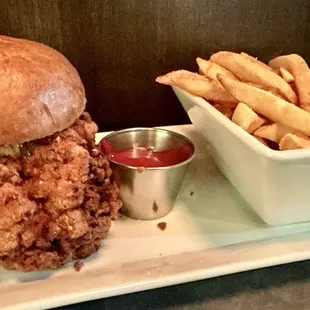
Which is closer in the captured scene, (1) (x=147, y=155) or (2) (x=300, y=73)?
(2) (x=300, y=73)

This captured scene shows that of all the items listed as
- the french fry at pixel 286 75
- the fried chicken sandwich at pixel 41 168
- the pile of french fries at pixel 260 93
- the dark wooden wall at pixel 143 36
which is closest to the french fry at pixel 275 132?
the pile of french fries at pixel 260 93

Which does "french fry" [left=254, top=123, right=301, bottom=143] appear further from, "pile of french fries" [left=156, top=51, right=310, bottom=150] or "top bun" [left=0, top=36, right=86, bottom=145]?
"top bun" [left=0, top=36, right=86, bottom=145]

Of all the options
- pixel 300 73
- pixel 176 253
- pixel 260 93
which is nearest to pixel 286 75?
pixel 300 73

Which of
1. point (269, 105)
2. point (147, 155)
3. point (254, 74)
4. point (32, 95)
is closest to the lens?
point (32, 95)

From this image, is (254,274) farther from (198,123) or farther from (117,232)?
(198,123)

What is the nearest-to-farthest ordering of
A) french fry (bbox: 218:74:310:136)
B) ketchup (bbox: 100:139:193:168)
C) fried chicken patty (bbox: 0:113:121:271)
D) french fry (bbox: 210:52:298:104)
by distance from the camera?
fried chicken patty (bbox: 0:113:121:271)
french fry (bbox: 218:74:310:136)
french fry (bbox: 210:52:298:104)
ketchup (bbox: 100:139:193:168)

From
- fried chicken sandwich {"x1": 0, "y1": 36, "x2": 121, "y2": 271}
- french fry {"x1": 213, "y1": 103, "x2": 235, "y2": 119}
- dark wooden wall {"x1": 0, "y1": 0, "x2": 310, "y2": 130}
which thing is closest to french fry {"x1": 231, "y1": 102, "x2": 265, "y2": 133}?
french fry {"x1": 213, "y1": 103, "x2": 235, "y2": 119}

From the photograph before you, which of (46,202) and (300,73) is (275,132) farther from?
(46,202)
